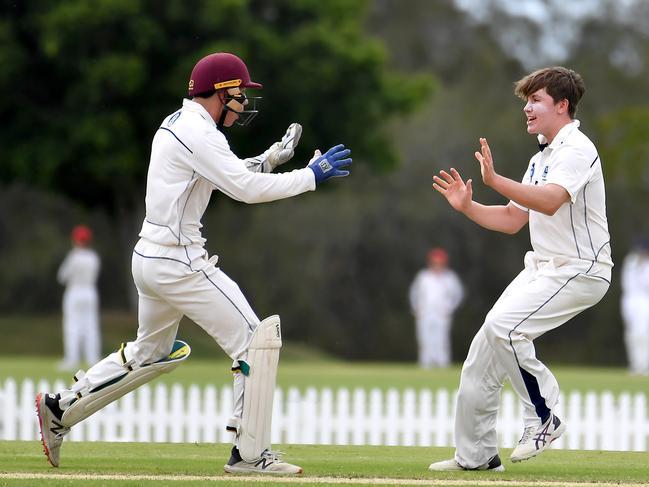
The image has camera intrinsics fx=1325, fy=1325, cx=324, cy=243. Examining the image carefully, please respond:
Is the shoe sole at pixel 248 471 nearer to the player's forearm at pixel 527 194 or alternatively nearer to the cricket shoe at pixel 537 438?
the cricket shoe at pixel 537 438

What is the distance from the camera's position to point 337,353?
3828 centimetres

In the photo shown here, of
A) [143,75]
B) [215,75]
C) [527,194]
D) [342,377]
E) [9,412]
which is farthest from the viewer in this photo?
[143,75]

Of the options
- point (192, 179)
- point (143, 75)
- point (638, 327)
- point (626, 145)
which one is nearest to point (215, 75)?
point (192, 179)

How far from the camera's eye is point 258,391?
795cm

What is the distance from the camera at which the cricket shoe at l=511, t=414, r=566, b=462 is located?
313 inches

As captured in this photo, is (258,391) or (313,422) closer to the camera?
(258,391)

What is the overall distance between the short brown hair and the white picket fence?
5.88 meters

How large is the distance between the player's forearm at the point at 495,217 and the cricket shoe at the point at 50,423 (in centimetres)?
289

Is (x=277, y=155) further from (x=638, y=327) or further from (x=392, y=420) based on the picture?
(x=638, y=327)

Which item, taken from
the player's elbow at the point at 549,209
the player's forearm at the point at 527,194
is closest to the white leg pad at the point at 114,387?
the player's forearm at the point at 527,194

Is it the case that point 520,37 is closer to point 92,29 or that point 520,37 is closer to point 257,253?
point 257,253

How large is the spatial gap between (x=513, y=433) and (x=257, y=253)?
80.6 feet

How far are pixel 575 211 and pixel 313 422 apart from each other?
621 cm

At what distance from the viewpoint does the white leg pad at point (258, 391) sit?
7941mm
